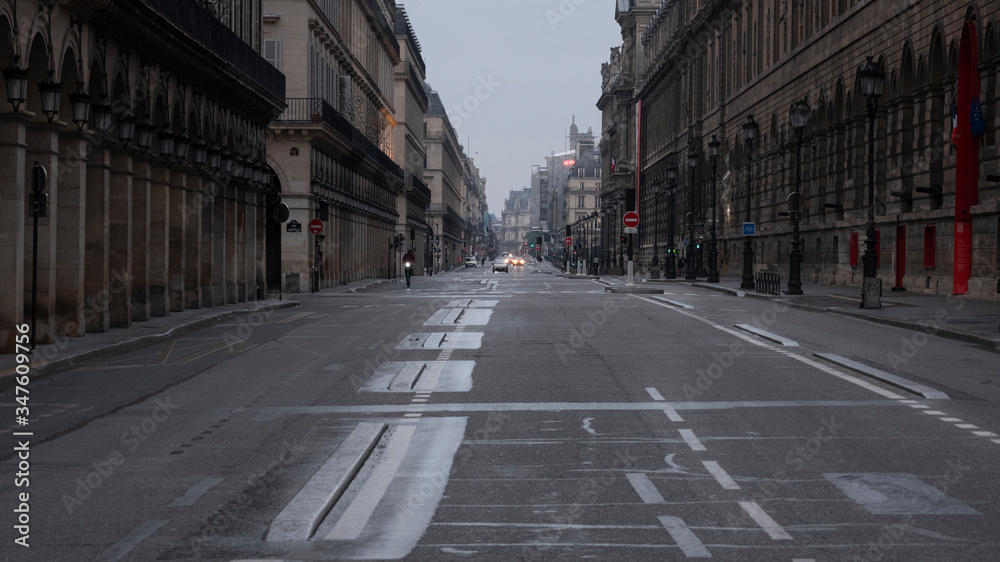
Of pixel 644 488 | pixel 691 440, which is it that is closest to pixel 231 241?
pixel 691 440

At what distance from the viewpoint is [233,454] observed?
8.59 metres

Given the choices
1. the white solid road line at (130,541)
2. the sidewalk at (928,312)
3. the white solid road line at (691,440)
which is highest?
the sidewalk at (928,312)

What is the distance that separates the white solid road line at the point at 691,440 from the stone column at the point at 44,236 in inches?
485

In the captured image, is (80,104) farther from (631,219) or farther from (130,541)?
(631,219)

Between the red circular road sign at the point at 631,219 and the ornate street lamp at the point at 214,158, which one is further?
the red circular road sign at the point at 631,219

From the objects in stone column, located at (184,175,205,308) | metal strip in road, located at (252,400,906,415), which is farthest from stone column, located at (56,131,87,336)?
stone column, located at (184,175,205,308)

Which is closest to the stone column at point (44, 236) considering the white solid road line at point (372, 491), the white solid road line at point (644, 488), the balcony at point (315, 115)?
the white solid road line at point (372, 491)

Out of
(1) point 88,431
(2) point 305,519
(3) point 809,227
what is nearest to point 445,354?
(1) point 88,431

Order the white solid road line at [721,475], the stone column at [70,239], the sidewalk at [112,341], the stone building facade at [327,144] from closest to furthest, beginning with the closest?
the white solid road line at [721,475] → the sidewalk at [112,341] → the stone column at [70,239] → the stone building facade at [327,144]

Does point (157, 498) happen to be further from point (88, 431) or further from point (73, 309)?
point (73, 309)

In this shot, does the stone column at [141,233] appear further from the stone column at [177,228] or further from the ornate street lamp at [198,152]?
the ornate street lamp at [198,152]

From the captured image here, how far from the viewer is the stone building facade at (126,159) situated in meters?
17.8

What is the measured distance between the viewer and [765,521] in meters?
6.39

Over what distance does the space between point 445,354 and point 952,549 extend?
36.7ft
